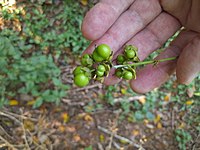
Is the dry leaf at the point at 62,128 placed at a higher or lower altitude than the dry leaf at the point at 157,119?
higher

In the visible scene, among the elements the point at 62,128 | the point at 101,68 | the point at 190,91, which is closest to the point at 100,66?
the point at 101,68

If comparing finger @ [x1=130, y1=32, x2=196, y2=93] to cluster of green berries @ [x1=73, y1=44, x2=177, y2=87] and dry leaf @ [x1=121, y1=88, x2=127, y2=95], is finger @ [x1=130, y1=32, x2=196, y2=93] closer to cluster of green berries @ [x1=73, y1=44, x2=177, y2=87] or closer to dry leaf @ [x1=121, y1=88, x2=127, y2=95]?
cluster of green berries @ [x1=73, y1=44, x2=177, y2=87]

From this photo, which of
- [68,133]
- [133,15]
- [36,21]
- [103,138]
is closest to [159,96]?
[103,138]

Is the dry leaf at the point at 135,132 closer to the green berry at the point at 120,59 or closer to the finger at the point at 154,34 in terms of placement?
the finger at the point at 154,34

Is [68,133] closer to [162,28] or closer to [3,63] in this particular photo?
[3,63]

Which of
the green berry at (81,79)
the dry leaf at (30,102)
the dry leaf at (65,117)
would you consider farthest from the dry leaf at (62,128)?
the green berry at (81,79)

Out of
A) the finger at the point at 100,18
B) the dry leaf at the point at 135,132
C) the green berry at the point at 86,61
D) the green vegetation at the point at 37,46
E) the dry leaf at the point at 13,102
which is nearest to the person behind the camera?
the green berry at the point at 86,61

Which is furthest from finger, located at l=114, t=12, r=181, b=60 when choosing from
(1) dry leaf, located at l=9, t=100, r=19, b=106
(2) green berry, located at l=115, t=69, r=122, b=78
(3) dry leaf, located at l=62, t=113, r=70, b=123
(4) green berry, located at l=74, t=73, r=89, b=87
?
(1) dry leaf, located at l=9, t=100, r=19, b=106

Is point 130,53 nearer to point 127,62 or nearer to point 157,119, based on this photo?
point 127,62
